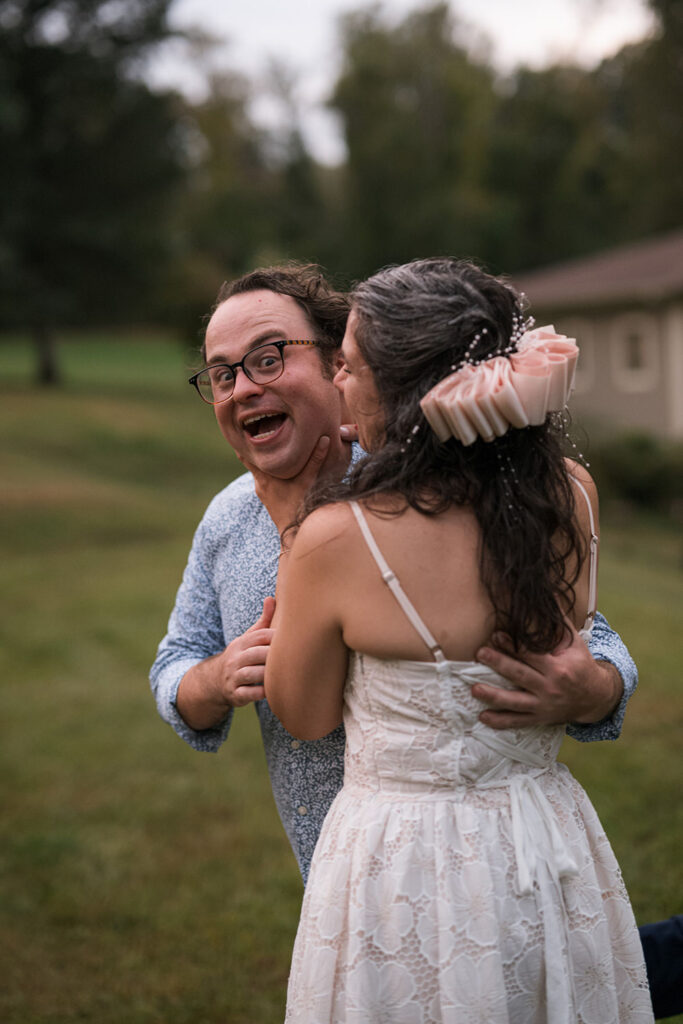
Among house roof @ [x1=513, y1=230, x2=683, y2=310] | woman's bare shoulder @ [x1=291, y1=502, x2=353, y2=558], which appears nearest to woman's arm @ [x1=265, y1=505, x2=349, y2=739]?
woman's bare shoulder @ [x1=291, y1=502, x2=353, y2=558]

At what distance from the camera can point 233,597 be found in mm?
2605

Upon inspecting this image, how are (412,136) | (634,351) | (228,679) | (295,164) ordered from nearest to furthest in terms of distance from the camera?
(228,679), (634,351), (412,136), (295,164)

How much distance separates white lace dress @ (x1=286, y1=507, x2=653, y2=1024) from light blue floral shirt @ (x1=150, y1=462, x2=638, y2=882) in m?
0.38

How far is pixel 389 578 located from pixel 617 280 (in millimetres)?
24539

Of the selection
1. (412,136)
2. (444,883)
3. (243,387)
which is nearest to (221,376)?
(243,387)

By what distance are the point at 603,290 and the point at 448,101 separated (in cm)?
2284

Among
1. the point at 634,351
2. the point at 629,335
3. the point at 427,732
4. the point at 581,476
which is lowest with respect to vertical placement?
the point at 427,732

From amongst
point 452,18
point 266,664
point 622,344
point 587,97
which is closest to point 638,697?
point 266,664

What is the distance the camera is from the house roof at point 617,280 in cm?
2267

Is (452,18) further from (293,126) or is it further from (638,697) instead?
(638,697)

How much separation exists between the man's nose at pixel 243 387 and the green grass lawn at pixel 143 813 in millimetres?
503

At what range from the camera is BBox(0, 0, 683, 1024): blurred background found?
15.6ft

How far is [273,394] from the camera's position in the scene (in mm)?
2465

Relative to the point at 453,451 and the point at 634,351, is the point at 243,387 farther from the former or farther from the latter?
the point at 634,351
